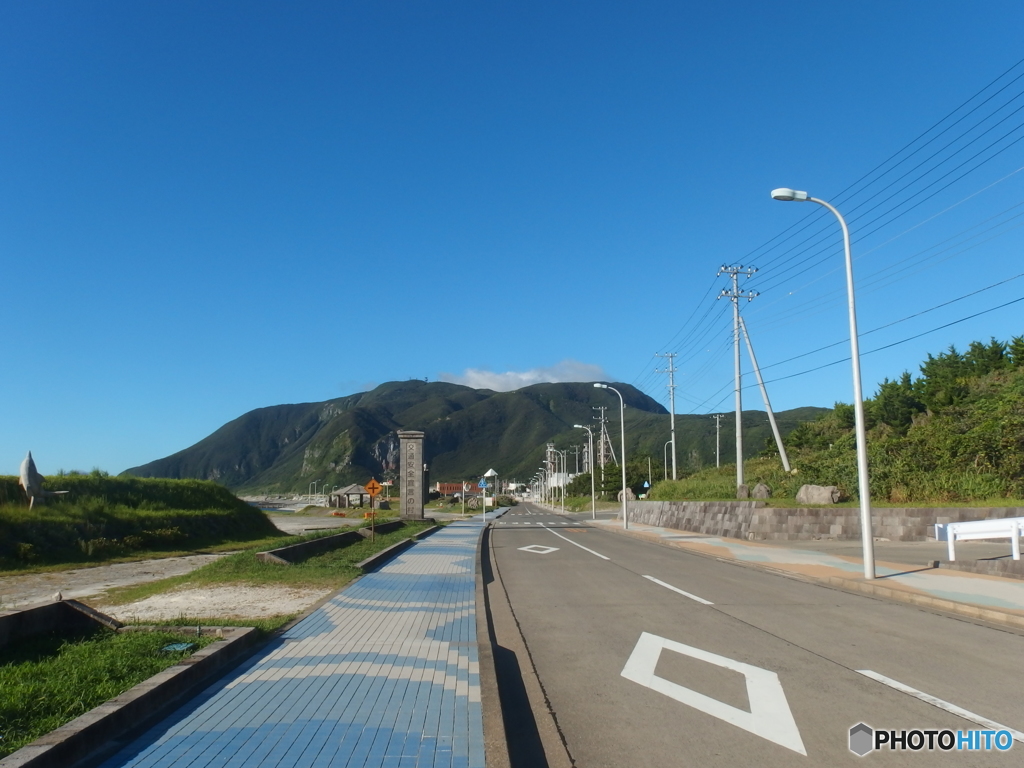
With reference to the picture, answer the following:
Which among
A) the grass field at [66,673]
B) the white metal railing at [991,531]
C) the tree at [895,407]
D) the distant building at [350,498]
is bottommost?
the distant building at [350,498]

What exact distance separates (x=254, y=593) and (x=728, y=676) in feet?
28.6

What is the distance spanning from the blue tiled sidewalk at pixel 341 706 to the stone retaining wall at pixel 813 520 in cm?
1751

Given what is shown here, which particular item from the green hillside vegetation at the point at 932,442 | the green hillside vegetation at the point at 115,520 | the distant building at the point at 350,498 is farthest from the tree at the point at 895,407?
the distant building at the point at 350,498

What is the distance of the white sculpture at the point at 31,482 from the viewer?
24.1 m

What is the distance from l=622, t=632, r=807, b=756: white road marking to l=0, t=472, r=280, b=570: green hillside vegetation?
19.0 meters

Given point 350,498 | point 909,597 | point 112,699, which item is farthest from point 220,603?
point 350,498

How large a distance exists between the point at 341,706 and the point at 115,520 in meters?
24.6

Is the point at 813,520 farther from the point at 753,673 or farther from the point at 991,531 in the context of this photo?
the point at 753,673

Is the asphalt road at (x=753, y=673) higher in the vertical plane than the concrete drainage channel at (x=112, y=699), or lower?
lower

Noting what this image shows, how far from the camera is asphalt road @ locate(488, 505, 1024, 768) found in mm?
5230

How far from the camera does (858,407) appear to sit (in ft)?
49.2

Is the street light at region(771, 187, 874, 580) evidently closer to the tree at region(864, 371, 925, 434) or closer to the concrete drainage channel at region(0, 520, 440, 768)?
the concrete drainage channel at region(0, 520, 440, 768)

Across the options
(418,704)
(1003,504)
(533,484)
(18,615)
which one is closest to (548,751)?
(418,704)

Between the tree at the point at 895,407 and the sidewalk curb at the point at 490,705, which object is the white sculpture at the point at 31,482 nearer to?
the sidewalk curb at the point at 490,705
